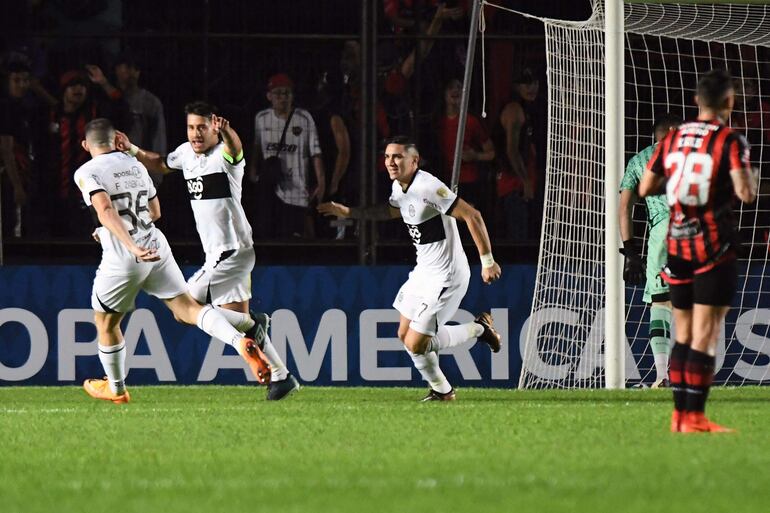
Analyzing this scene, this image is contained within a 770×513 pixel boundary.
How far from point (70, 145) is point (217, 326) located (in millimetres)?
4639

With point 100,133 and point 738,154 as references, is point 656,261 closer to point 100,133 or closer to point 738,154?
point 100,133

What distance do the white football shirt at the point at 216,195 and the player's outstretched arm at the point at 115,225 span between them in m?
1.01

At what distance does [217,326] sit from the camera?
10961 millimetres

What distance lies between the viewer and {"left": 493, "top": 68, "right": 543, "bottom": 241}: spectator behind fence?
1510cm

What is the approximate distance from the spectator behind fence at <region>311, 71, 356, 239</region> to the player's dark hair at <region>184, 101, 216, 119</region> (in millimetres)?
3806

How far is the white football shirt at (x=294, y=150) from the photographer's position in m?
15.1

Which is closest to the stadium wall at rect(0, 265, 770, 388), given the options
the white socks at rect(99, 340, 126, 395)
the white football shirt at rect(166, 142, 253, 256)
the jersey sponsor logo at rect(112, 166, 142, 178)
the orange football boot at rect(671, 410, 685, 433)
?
the white football shirt at rect(166, 142, 253, 256)

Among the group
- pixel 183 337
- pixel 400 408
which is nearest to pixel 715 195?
pixel 400 408

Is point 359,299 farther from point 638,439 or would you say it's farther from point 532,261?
Result: point 638,439

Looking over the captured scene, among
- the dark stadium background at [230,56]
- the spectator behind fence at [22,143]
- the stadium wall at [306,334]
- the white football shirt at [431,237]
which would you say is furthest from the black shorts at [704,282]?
the spectator behind fence at [22,143]

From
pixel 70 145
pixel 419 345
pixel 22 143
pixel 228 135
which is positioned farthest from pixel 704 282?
pixel 22 143

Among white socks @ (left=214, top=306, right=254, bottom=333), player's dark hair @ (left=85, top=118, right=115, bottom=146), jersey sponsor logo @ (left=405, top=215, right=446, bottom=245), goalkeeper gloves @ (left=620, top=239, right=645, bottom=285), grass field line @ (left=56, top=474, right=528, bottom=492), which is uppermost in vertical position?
player's dark hair @ (left=85, top=118, right=115, bottom=146)

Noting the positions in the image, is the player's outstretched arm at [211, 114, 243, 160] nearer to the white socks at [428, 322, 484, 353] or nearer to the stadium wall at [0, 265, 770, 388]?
the white socks at [428, 322, 484, 353]

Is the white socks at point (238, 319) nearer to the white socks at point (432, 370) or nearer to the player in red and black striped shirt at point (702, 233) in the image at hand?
the white socks at point (432, 370)
